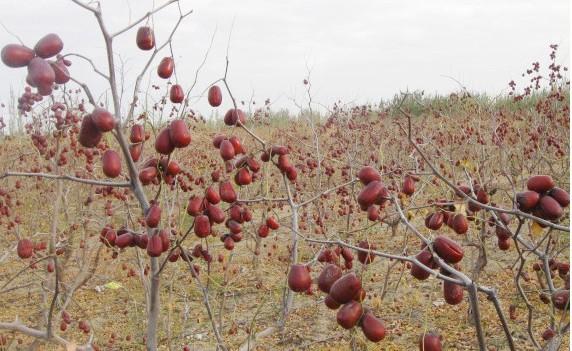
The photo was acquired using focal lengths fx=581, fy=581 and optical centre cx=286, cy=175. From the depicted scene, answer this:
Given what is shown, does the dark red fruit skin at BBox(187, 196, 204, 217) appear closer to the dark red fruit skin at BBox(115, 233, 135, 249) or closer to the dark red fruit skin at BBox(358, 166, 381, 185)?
the dark red fruit skin at BBox(115, 233, 135, 249)

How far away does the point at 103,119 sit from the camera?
4.87ft

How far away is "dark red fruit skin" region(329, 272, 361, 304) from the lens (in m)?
1.21

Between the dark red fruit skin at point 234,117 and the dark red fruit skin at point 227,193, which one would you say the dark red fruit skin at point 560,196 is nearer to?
the dark red fruit skin at point 227,193

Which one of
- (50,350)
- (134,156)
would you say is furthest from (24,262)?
(134,156)

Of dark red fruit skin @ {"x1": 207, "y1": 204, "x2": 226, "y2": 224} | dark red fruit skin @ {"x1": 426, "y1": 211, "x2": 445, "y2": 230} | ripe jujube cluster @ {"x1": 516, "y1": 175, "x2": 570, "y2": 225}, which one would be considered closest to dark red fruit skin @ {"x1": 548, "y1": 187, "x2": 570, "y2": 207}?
ripe jujube cluster @ {"x1": 516, "y1": 175, "x2": 570, "y2": 225}

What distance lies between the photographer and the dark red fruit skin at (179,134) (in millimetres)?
1610

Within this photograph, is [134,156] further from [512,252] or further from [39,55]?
[512,252]

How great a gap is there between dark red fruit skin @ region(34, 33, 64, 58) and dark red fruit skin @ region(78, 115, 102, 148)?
187 mm

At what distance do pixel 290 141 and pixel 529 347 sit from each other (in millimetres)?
6391

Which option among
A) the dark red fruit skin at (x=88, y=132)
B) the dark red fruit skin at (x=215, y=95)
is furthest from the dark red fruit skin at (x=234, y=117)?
the dark red fruit skin at (x=88, y=132)

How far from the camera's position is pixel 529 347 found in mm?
3801

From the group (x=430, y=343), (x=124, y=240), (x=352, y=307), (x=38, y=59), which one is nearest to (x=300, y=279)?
(x=352, y=307)

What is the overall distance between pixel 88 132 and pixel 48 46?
24 cm

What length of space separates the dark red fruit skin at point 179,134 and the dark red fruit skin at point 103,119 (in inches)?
7.4
